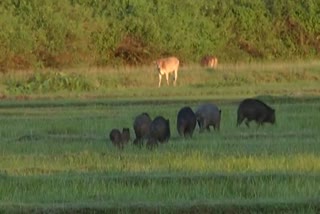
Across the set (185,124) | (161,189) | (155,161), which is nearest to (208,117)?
(185,124)

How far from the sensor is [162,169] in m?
13.3

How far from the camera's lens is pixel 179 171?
1298 centimetres

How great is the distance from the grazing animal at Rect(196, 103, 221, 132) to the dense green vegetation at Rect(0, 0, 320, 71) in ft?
78.1

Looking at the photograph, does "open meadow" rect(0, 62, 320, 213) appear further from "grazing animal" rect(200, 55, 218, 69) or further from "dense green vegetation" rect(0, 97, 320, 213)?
"grazing animal" rect(200, 55, 218, 69)

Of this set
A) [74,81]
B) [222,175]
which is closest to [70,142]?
[222,175]

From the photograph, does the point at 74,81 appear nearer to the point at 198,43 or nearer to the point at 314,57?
the point at 198,43

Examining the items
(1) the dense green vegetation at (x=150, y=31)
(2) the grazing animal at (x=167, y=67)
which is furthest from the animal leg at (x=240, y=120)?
(1) the dense green vegetation at (x=150, y=31)

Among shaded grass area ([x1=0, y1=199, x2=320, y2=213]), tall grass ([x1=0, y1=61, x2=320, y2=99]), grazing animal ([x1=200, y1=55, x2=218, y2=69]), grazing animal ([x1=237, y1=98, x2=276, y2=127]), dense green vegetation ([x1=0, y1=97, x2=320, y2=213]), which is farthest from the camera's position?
grazing animal ([x1=200, y1=55, x2=218, y2=69])

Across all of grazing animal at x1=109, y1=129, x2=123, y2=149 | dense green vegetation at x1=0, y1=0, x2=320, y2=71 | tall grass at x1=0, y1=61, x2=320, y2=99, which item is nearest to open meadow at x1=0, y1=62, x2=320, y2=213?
grazing animal at x1=109, y1=129, x2=123, y2=149

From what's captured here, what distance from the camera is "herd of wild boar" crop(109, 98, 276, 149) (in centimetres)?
1708

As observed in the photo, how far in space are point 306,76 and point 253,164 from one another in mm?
25475

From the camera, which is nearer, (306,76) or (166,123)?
(166,123)

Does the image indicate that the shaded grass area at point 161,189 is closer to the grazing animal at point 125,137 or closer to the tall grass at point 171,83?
the grazing animal at point 125,137

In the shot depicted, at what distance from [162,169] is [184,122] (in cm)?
554
